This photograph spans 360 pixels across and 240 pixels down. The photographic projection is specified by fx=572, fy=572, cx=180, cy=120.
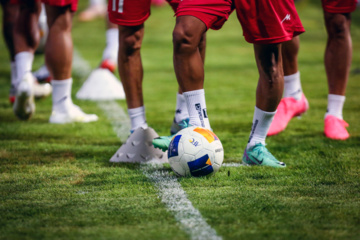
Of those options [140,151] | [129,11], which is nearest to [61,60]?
[129,11]

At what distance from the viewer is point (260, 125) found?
13.2 feet

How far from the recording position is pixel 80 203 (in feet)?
10.2

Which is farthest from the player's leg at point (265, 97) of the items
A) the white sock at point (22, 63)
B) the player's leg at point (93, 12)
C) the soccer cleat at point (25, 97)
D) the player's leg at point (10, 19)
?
the player's leg at point (93, 12)

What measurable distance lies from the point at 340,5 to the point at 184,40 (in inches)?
75.5

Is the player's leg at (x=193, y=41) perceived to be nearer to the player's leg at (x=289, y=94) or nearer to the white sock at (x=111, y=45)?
the player's leg at (x=289, y=94)

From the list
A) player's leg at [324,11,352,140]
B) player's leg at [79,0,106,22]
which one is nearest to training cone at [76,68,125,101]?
player's leg at [324,11,352,140]

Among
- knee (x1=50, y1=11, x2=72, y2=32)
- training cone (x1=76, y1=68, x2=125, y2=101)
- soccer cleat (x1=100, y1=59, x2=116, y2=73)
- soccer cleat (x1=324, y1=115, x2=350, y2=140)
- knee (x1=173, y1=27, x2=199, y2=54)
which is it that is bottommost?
training cone (x1=76, y1=68, x2=125, y2=101)

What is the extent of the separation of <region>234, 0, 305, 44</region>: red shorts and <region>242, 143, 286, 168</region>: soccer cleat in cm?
74

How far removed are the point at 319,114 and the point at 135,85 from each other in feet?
8.32

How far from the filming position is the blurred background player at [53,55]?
208 inches

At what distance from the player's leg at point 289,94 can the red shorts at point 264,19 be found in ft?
4.45

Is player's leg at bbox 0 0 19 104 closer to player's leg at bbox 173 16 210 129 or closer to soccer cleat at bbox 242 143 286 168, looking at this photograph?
player's leg at bbox 173 16 210 129

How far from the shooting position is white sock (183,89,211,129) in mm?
3730

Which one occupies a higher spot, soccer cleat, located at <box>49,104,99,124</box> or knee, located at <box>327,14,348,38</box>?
knee, located at <box>327,14,348,38</box>
